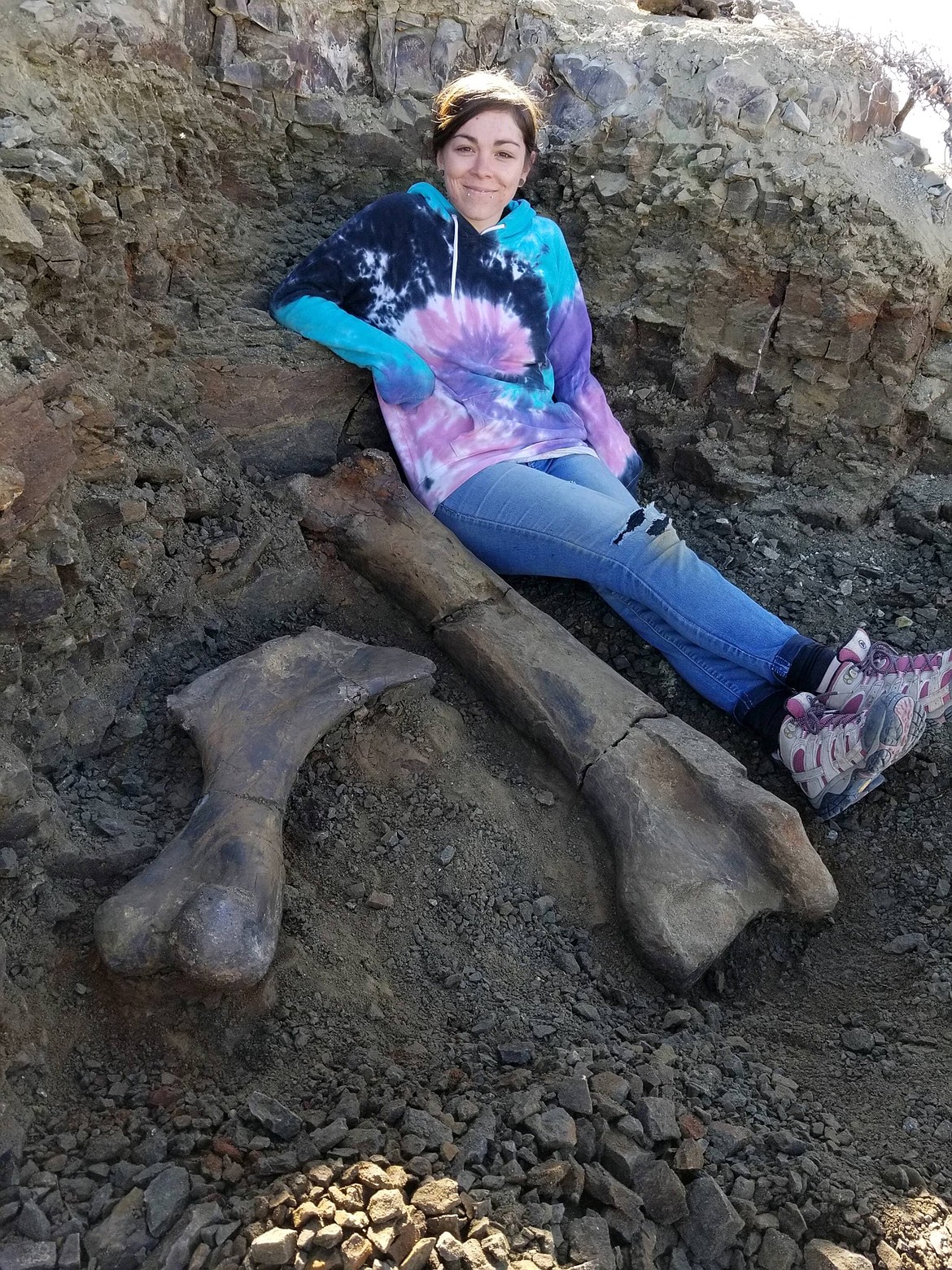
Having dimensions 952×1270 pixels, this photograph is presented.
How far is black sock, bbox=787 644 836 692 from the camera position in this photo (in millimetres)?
2641

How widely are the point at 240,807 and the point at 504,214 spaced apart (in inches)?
80.3

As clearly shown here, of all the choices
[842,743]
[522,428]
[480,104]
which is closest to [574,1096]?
[842,743]

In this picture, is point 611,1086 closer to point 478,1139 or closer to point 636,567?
point 478,1139

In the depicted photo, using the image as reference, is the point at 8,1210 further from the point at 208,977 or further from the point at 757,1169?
the point at 757,1169

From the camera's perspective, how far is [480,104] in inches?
113

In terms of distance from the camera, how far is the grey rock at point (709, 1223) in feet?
5.58

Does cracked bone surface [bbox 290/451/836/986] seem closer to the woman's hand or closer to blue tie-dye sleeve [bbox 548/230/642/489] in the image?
Answer: the woman's hand

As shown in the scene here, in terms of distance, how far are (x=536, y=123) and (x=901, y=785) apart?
2144 millimetres

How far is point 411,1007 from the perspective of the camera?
82.5 inches

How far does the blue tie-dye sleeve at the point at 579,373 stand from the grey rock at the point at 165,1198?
90.0 inches

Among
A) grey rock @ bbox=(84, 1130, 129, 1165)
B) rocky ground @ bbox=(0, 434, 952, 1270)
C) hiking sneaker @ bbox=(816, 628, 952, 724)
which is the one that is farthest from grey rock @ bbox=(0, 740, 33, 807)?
hiking sneaker @ bbox=(816, 628, 952, 724)

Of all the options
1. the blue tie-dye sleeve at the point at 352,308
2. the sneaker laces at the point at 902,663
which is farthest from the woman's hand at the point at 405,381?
the sneaker laces at the point at 902,663

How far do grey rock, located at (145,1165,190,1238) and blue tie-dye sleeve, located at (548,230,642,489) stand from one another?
2285 millimetres

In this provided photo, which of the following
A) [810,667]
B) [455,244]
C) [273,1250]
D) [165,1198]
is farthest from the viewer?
[455,244]
